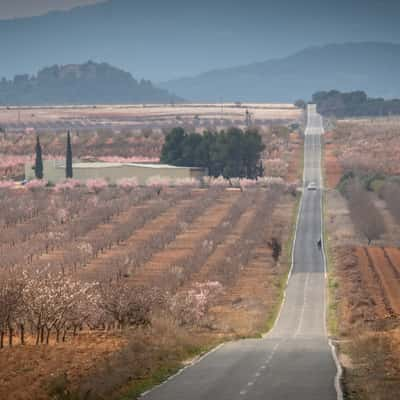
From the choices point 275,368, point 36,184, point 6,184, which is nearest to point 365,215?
point 36,184

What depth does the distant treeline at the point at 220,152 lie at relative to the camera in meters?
118

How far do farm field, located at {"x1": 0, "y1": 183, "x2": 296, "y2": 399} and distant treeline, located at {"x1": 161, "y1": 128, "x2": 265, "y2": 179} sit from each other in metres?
10.2

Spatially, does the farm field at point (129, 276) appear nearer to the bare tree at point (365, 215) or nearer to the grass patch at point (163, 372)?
the grass patch at point (163, 372)

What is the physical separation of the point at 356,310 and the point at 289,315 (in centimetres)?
232

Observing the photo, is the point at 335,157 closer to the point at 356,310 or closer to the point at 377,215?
the point at 377,215

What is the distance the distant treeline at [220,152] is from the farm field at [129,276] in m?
10.2

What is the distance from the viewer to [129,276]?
56344 mm

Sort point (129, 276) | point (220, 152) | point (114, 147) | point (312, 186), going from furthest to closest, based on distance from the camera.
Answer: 1. point (114, 147)
2. point (220, 152)
3. point (312, 186)
4. point (129, 276)

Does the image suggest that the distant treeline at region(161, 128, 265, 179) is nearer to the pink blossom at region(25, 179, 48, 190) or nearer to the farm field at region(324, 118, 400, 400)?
the farm field at region(324, 118, 400, 400)

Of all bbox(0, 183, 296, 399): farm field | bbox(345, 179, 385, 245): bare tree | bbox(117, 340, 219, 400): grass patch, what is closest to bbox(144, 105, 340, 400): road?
bbox(117, 340, 219, 400): grass patch

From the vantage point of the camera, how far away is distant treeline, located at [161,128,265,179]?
118 metres

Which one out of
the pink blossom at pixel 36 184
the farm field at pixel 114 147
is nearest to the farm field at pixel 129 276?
the pink blossom at pixel 36 184

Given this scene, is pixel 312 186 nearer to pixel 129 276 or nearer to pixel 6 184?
pixel 6 184

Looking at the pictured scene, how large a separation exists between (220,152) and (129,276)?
205 ft
